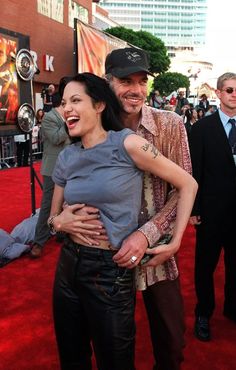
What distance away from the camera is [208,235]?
9.36 feet

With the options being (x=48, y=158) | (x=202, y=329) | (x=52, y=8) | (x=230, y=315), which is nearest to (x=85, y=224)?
(x=202, y=329)

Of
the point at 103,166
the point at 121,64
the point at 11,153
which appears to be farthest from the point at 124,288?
the point at 11,153

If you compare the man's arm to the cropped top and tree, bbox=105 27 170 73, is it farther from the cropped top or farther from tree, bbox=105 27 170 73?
tree, bbox=105 27 170 73

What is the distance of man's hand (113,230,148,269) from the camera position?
1492 mm

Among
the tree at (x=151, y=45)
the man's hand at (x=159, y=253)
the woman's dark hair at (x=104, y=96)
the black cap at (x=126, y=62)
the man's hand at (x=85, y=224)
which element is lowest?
the man's hand at (x=159, y=253)

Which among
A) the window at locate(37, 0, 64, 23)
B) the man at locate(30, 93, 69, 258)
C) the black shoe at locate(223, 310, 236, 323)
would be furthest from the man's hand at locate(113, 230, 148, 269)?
the window at locate(37, 0, 64, 23)

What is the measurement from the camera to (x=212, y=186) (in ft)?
9.23

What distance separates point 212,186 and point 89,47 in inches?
500

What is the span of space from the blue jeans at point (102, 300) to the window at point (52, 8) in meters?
16.8

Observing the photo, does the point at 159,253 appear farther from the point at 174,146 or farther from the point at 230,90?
the point at 230,90

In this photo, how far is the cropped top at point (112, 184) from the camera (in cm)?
152

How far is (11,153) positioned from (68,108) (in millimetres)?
10153

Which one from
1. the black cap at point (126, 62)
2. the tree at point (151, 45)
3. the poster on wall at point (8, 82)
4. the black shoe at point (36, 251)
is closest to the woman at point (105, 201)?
the black cap at point (126, 62)

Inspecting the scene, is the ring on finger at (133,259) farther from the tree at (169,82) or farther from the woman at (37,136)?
the tree at (169,82)
